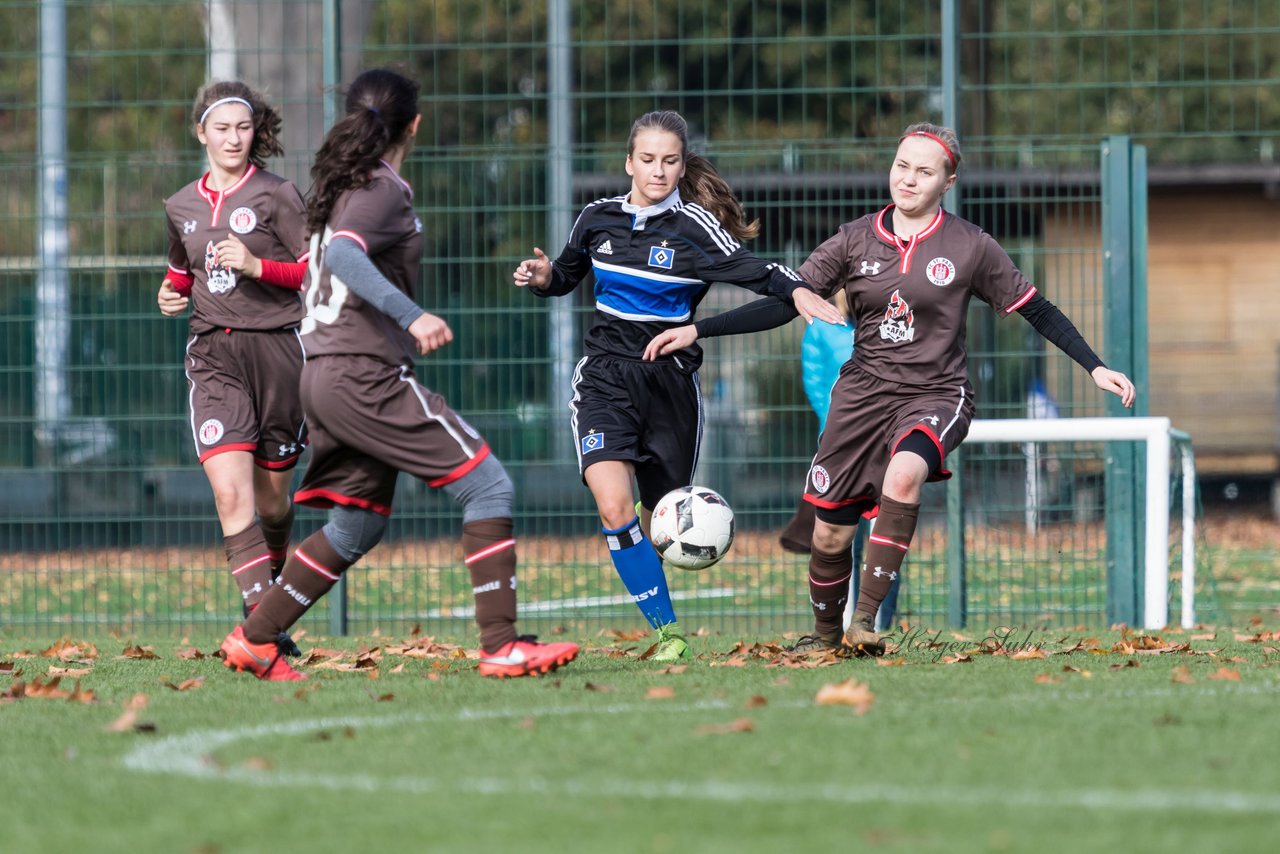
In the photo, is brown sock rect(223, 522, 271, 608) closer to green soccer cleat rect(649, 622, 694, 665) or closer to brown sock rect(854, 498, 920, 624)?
green soccer cleat rect(649, 622, 694, 665)

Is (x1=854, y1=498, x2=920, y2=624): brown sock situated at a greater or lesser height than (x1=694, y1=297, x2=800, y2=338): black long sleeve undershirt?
lesser

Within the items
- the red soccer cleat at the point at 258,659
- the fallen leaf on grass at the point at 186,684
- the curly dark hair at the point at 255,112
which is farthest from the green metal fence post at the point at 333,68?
the red soccer cleat at the point at 258,659

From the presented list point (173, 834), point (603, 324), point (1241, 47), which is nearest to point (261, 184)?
point (603, 324)

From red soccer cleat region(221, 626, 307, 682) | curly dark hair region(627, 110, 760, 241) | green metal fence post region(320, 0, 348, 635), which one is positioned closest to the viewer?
red soccer cleat region(221, 626, 307, 682)

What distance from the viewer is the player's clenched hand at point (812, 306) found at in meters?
6.10

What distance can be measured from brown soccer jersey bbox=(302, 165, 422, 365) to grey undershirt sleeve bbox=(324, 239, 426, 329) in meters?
0.05

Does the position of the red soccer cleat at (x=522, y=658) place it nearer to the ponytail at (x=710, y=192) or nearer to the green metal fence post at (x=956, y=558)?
the ponytail at (x=710, y=192)

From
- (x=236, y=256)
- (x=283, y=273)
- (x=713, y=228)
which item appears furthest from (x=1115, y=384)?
(x=236, y=256)

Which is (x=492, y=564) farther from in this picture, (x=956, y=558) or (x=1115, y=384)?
(x=956, y=558)

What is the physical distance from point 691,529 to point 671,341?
2.35ft

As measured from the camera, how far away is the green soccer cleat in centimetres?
653

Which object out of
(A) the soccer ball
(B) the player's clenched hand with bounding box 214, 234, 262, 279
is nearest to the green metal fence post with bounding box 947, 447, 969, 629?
(A) the soccer ball

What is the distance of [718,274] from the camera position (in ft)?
21.6

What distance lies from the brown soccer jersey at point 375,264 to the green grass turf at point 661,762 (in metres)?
1.11
